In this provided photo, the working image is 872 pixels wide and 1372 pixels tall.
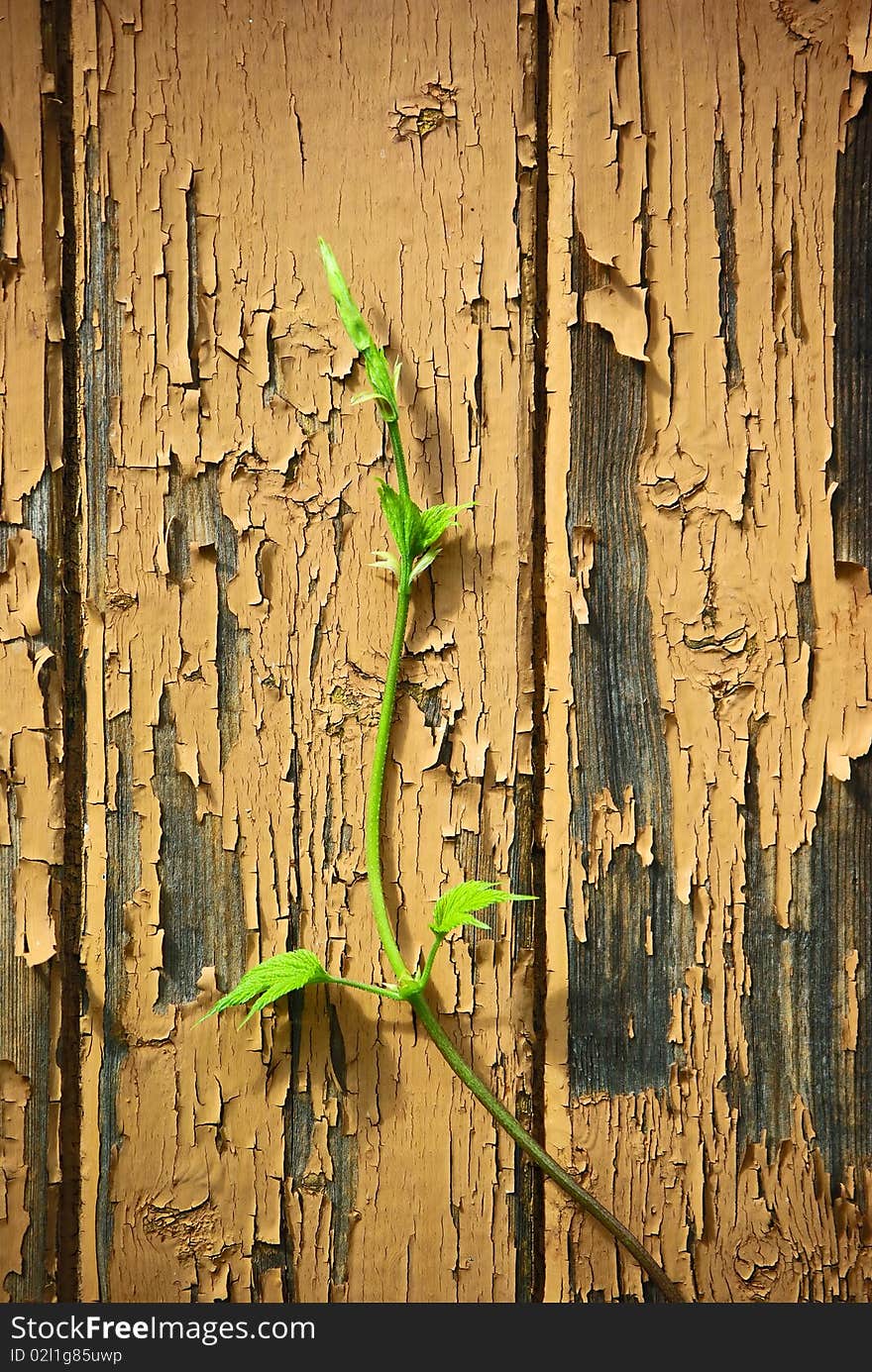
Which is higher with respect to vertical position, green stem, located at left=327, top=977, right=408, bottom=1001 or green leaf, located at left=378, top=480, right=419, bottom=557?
green leaf, located at left=378, top=480, right=419, bottom=557

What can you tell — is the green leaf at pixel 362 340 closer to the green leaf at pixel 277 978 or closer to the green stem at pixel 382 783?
the green stem at pixel 382 783

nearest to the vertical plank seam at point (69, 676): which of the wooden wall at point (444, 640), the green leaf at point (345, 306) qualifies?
the wooden wall at point (444, 640)

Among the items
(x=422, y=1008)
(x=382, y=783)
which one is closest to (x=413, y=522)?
(x=382, y=783)

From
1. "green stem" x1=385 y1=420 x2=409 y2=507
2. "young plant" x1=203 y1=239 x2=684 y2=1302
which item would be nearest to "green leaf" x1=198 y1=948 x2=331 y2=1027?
"young plant" x1=203 y1=239 x2=684 y2=1302

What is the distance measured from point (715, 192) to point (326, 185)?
0.61ft

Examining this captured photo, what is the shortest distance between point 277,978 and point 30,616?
0.70 ft

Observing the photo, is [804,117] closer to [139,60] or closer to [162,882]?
[139,60]

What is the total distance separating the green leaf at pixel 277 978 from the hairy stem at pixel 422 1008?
4 centimetres

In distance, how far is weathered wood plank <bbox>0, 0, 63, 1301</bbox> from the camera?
1.45ft

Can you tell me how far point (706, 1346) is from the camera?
0.42 m

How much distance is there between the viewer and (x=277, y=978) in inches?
16.1

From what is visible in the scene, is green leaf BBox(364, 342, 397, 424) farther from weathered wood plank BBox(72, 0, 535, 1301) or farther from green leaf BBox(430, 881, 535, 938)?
green leaf BBox(430, 881, 535, 938)

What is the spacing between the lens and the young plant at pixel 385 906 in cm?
41

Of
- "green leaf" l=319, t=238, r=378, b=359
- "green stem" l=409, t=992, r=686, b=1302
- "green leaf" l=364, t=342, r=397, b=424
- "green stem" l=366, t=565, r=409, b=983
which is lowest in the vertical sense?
"green stem" l=409, t=992, r=686, b=1302
